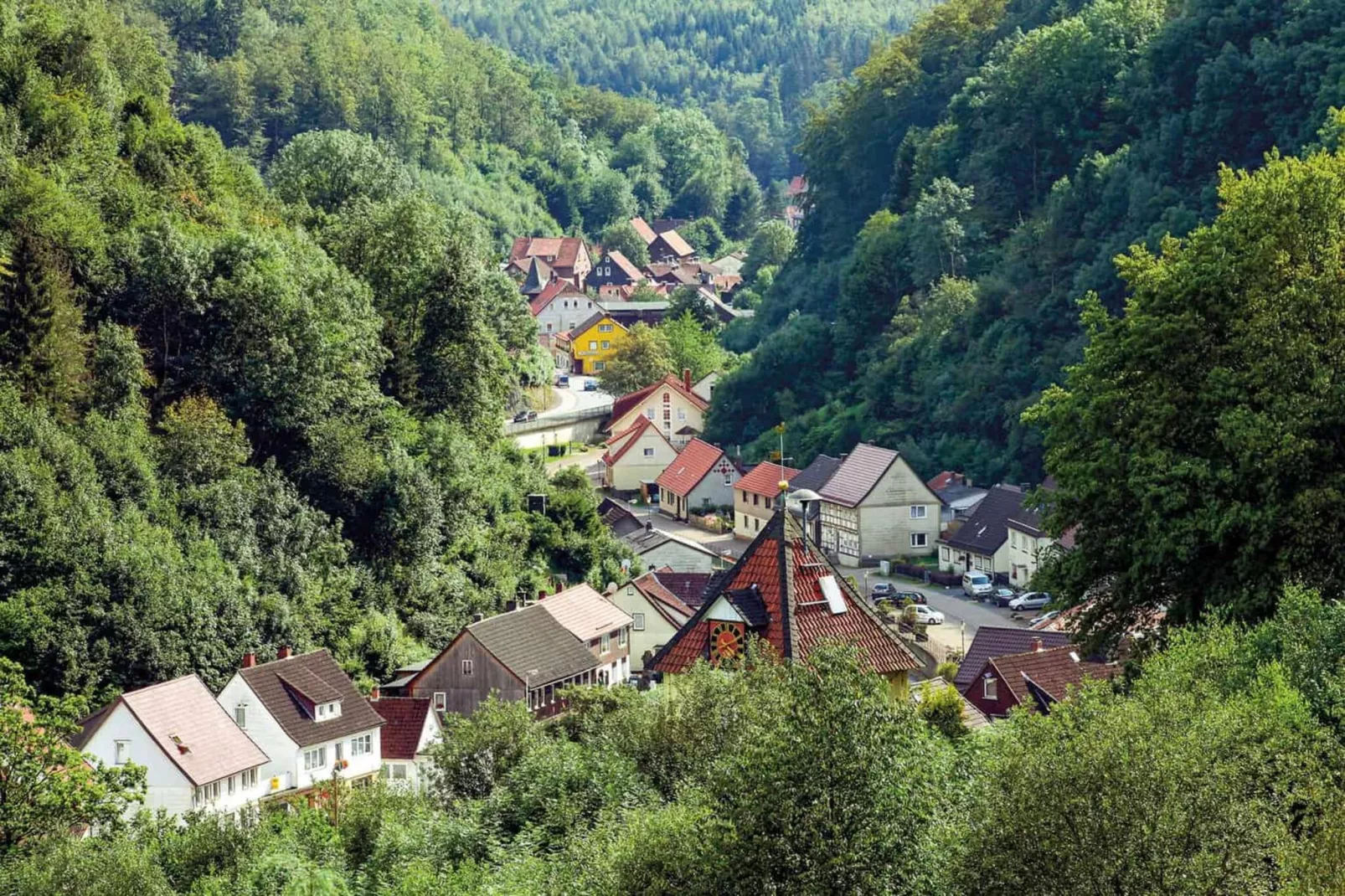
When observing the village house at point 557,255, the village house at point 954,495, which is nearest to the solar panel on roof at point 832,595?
the village house at point 954,495

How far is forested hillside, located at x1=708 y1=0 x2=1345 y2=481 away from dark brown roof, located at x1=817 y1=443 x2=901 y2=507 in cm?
356

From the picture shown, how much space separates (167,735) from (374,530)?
51.8ft

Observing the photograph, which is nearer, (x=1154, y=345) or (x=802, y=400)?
(x=1154, y=345)

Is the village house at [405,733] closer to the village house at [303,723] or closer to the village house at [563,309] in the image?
the village house at [303,723]

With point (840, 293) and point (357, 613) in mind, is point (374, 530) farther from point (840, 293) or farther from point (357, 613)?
point (840, 293)

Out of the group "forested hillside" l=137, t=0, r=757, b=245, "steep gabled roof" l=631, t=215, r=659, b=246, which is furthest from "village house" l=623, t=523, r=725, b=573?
"steep gabled roof" l=631, t=215, r=659, b=246

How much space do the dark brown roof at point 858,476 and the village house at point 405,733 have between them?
24.1 m

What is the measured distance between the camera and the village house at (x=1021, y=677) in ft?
124

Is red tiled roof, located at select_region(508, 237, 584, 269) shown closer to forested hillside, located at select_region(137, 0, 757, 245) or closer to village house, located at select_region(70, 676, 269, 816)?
forested hillside, located at select_region(137, 0, 757, 245)

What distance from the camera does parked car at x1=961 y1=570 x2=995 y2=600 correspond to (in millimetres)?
59500

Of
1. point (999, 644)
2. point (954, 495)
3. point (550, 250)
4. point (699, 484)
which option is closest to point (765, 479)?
point (699, 484)

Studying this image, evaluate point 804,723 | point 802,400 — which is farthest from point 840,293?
point 804,723

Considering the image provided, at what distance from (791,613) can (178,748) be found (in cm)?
1665

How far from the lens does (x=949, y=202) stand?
3243 inches
